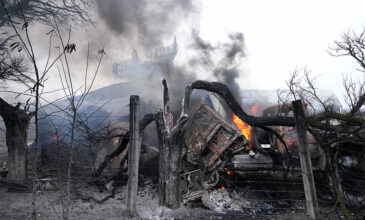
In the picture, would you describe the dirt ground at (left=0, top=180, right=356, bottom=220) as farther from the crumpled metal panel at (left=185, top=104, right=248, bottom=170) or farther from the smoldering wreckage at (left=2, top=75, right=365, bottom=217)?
the crumpled metal panel at (left=185, top=104, right=248, bottom=170)

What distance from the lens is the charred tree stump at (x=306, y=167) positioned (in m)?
3.67

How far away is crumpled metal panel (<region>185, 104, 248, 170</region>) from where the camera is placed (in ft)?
21.1

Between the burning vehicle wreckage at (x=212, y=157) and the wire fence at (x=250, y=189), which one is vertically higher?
the burning vehicle wreckage at (x=212, y=157)

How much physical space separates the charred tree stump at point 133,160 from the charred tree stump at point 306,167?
10.5 feet

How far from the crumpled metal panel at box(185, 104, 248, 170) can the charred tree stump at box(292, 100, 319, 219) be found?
252cm

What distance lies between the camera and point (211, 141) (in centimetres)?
661

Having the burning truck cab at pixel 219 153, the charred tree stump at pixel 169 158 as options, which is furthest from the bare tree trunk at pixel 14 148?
the burning truck cab at pixel 219 153

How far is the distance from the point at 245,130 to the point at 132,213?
7.22m

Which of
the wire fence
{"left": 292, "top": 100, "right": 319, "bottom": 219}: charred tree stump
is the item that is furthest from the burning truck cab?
{"left": 292, "top": 100, "right": 319, "bottom": 219}: charred tree stump

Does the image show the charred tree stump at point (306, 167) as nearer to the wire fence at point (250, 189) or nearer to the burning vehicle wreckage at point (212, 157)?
the wire fence at point (250, 189)

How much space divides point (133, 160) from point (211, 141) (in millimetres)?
2883

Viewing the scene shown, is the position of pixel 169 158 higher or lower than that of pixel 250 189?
higher

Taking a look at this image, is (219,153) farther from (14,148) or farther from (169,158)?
(14,148)

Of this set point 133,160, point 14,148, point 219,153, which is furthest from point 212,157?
point 14,148
